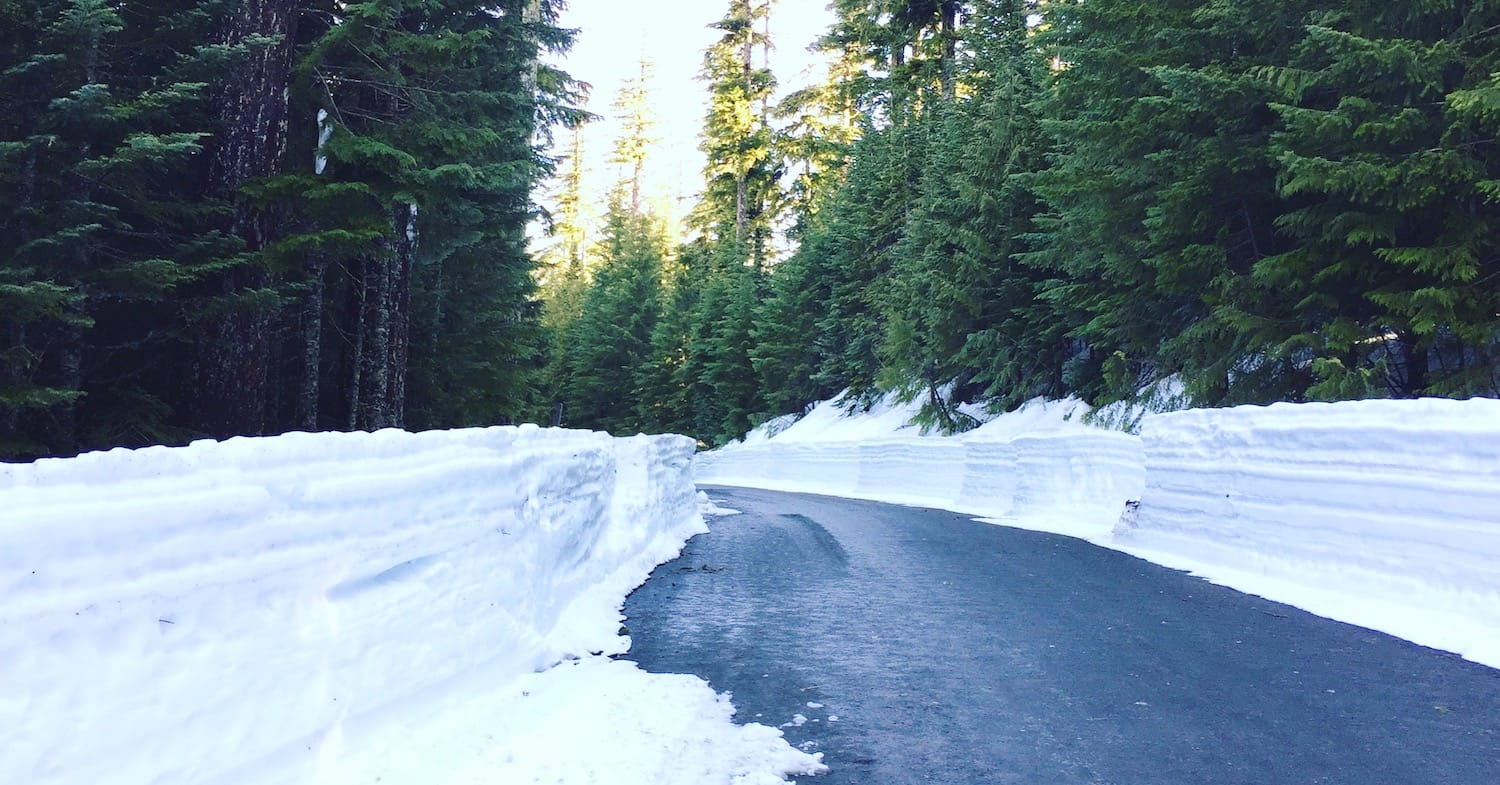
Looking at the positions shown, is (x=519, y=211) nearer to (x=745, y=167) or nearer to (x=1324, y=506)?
(x=1324, y=506)

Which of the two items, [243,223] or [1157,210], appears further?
[1157,210]

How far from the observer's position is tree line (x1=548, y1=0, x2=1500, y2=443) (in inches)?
498

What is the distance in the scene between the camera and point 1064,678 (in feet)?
18.4

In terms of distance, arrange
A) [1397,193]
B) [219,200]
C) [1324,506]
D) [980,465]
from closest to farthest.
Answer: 1. [1324,506]
2. [219,200]
3. [1397,193]
4. [980,465]

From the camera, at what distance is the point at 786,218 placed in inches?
2002

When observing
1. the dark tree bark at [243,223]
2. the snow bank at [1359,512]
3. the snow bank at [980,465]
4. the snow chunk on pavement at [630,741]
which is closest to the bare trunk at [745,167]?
the snow bank at [980,465]

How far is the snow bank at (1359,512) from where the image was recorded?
7.06 meters

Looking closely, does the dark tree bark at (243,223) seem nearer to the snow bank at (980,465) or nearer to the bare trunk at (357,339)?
the bare trunk at (357,339)

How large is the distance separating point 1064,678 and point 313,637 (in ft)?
12.7

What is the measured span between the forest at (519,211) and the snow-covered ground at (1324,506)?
9.47 feet

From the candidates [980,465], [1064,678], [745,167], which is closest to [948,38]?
[745,167]

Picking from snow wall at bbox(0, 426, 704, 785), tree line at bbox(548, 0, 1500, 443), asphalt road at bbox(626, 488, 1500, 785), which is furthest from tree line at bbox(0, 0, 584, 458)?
tree line at bbox(548, 0, 1500, 443)

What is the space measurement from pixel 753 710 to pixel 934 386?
24954 mm

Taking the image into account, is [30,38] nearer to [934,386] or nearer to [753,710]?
[753,710]
